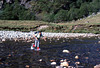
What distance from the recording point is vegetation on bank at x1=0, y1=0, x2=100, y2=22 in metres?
74.3

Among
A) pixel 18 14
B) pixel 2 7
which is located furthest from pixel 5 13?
pixel 2 7

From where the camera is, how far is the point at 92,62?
11875mm

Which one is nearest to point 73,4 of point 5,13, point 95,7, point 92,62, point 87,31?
point 95,7

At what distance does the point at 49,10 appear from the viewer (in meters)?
90.2

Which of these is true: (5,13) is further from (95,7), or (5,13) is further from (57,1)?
(95,7)

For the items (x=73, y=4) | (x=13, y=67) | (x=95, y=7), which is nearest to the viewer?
(x=13, y=67)

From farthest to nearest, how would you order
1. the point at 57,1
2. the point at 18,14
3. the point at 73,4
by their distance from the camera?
the point at 73,4
the point at 57,1
the point at 18,14

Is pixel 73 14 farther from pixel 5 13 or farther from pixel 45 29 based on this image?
pixel 45 29

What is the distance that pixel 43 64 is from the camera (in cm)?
1112

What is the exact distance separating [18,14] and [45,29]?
129 ft

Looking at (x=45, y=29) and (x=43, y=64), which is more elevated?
(x=43, y=64)

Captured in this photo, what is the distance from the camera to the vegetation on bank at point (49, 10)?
244 ft

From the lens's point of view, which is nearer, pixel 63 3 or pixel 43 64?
pixel 43 64

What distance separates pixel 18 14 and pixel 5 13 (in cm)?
772
